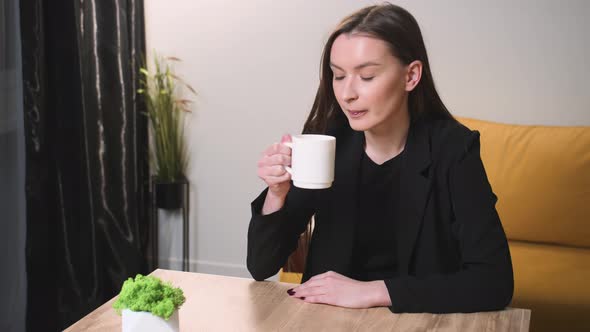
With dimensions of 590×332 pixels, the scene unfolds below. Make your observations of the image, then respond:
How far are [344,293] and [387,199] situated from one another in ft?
1.38

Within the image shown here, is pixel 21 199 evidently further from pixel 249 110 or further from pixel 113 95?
pixel 249 110

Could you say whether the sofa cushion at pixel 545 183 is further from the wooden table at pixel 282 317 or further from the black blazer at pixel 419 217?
the wooden table at pixel 282 317

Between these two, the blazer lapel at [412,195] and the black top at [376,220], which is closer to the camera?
the blazer lapel at [412,195]

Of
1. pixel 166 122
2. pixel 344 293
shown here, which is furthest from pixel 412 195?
pixel 166 122

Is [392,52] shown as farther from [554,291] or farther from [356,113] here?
[554,291]

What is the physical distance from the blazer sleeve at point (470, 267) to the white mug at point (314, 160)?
268 mm

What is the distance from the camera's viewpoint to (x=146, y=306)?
1161 millimetres

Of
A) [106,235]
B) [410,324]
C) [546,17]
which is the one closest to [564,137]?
[546,17]

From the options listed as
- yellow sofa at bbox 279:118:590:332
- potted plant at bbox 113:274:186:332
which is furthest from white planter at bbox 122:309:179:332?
yellow sofa at bbox 279:118:590:332

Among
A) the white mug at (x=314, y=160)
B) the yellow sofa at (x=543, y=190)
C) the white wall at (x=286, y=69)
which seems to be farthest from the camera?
the white wall at (x=286, y=69)

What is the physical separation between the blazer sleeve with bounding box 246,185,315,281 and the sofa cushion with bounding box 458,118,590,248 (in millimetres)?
1391

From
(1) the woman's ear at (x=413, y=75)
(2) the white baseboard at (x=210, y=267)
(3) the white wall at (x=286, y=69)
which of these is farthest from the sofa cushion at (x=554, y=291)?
(2) the white baseboard at (x=210, y=267)

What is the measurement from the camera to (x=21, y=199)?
284 cm

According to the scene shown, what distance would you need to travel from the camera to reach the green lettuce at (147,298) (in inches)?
45.6
